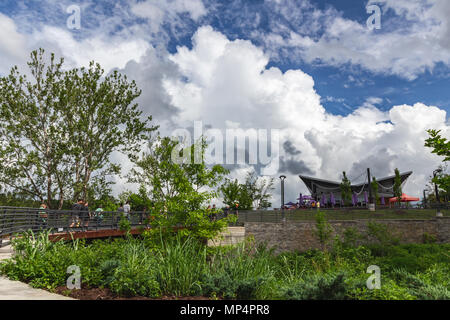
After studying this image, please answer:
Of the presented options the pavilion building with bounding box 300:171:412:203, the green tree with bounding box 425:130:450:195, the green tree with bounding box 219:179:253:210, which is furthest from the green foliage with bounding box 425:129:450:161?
the pavilion building with bounding box 300:171:412:203

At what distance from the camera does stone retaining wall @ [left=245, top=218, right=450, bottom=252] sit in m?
26.9

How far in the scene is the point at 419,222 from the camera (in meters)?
27.3

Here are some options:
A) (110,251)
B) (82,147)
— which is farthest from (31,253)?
(82,147)

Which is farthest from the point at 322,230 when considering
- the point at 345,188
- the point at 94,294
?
the point at 345,188

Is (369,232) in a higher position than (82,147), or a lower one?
lower

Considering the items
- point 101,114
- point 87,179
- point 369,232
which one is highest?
point 101,114

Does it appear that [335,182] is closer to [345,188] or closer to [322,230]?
[345,188]

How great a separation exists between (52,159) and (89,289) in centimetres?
2078

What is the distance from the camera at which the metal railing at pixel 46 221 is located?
1317cm

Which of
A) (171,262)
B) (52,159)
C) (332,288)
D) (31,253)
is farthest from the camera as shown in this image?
(52,159)

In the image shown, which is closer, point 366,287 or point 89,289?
point 366,287

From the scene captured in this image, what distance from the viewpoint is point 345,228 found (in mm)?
26891

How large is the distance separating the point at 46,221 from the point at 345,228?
2151 centimetres
